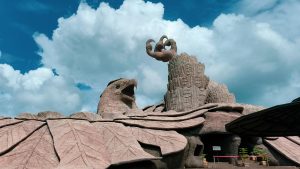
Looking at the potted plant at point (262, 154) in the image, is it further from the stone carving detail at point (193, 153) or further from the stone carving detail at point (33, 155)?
the stone carving detail at point (33, 155)

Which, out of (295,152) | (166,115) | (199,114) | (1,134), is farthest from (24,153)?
(295,152)

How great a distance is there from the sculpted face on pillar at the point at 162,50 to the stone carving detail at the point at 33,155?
751 cm

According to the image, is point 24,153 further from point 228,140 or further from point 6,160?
point 228,140

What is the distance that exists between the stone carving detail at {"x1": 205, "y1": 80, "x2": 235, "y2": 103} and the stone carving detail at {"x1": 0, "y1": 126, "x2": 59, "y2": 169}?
20.6ft

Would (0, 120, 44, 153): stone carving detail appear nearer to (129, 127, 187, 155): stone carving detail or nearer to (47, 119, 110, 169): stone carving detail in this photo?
(47, 119, 110, 169): stone carving detail

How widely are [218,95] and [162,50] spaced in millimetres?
3507

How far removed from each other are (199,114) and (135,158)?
3546 mm

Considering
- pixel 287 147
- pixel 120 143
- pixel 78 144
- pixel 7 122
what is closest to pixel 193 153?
pixel 120 143

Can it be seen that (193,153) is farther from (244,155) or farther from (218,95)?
(218,95)

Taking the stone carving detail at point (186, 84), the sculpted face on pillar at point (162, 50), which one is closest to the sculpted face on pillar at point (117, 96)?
the stone carving detail at point (186, 84)

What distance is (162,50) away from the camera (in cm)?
1639

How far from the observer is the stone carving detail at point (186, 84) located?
43.0 feet

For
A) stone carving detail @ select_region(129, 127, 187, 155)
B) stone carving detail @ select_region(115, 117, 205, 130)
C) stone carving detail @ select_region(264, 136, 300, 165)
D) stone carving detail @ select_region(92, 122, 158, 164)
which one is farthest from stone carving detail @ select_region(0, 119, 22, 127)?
stone carving detail @ select_region(264, 136, 300, 165)

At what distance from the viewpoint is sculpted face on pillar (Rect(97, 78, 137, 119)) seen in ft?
43.1
